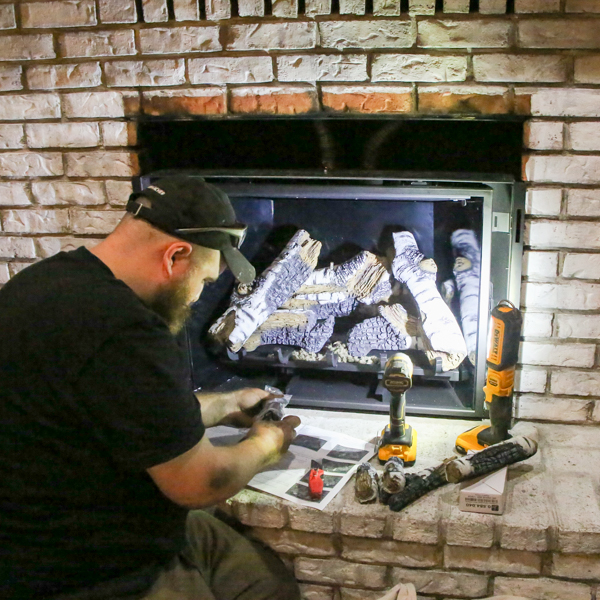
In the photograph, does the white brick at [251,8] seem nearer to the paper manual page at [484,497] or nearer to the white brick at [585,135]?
the white brick at [585,135]

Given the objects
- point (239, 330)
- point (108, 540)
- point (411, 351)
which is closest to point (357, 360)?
point (411, 351)

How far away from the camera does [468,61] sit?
63.9 inches

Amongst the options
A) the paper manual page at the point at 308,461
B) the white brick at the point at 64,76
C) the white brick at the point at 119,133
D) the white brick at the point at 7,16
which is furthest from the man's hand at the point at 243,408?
the white brick at the point at 7,16

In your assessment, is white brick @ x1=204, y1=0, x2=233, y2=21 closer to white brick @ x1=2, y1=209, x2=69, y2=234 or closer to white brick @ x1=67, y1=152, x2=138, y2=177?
white brick @ x1=67, y1=152, x2=138, y2=177

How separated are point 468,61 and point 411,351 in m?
0.96

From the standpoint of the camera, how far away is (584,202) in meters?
1.68

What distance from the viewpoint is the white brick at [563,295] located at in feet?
5.70

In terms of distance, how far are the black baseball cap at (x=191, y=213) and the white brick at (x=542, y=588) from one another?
3.58ft

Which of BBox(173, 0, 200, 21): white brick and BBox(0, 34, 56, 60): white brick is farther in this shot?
BBox(0, 34, 56, 60): white brick

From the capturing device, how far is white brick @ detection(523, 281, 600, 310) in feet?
5.70

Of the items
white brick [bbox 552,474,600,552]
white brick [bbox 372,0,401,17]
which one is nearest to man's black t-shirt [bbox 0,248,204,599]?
white brick [bbox 552,474,600,552]

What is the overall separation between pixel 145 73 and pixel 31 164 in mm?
523

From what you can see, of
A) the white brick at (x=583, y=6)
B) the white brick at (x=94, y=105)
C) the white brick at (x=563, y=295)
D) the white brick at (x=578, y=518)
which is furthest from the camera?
the white brick at (x=94, y=105)

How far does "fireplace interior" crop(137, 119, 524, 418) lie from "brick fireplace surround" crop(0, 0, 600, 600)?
0.07m
